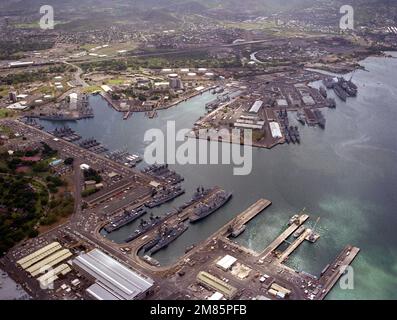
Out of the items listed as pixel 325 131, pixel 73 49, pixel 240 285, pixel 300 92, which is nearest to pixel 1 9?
pixel 73 49

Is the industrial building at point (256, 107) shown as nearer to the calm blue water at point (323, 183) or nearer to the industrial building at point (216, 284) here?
the calm blue water at point (323, 183)

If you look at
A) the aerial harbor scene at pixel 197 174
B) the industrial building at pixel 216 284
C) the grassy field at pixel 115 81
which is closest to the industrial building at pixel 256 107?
the aerial harbor scene at pixel 197 174

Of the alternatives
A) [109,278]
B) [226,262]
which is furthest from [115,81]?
[109,278]

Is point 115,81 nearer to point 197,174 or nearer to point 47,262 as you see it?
point 197,174

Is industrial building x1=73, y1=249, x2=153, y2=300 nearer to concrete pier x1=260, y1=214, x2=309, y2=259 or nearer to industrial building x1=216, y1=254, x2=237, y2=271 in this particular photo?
industrial building x1=216, y1=254, x2=237, y2=271

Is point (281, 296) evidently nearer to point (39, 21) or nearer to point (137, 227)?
point (137, 227)

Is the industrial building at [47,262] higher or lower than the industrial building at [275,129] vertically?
lower
